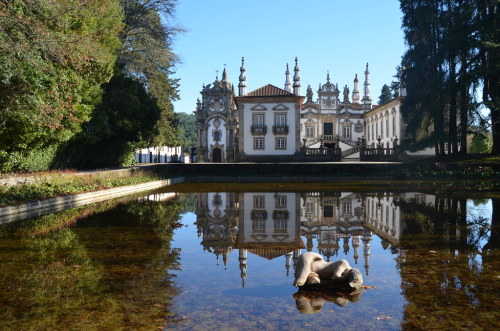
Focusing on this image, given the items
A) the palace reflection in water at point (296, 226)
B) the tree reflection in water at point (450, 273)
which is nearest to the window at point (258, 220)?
the palace reflection in water at point (296, 226)

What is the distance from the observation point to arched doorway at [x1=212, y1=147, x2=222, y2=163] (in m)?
51.6

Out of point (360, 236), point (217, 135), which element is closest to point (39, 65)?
point (360, 236)

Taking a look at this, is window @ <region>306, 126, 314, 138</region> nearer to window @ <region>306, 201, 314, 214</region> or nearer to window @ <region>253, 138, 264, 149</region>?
window @ <region>253, 138, 264, 149</region>

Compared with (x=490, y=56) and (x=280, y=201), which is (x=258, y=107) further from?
(x=280, y=201)

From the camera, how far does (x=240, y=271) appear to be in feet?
17.7

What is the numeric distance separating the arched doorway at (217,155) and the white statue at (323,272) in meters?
46.9

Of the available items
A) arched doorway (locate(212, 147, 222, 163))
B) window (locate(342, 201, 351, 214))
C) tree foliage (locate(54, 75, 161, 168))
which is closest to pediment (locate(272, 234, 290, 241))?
window (locate(342, 201, 351, 214))

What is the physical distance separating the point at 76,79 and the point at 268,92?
2792cm

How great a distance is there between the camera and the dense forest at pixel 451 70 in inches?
1025

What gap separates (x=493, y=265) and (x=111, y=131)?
73.3ft

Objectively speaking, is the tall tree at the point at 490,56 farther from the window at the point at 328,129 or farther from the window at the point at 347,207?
the window at the point at 328,129

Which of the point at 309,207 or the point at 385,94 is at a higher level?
the point at 385,94

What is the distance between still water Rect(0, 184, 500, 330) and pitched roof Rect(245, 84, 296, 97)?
3186 cm

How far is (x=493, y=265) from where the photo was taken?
5.52 m
